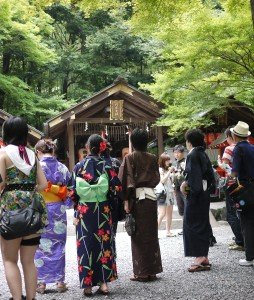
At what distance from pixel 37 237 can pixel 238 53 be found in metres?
7.54

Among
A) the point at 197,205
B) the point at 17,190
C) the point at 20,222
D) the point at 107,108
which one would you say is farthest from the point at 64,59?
the point at 20,222

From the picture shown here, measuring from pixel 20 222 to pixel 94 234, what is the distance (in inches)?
51.6

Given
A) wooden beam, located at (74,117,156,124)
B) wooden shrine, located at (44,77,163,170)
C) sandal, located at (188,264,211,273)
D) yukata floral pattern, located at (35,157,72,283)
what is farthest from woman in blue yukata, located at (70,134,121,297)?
wooden beam, located at (74,117,156,124)

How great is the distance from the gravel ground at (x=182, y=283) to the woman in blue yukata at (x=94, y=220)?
21cm

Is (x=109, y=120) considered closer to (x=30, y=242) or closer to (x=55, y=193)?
(x=55, y=193)

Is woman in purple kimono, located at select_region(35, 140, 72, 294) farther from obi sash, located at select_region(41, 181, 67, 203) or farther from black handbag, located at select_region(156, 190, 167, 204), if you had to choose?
black handbag, located at select_region(156, 190, 167, 204)

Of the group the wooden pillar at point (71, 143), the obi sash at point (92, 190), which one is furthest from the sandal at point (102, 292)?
the wooden pillar at point (71, 143)

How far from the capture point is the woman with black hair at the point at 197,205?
5.40m

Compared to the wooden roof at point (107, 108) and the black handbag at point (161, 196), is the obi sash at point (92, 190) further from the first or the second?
the wooden roof at point (107, 108)

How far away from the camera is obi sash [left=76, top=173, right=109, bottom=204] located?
4582 mm

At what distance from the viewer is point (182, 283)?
472 cm

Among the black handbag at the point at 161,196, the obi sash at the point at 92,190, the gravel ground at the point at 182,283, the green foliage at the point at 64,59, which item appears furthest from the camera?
the green foliage at the point at 64,59

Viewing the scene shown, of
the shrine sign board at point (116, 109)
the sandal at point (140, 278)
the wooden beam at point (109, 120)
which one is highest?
the shrine sign board at point (116, 109)

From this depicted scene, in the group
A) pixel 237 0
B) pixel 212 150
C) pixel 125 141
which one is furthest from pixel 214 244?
pixel 125 141
